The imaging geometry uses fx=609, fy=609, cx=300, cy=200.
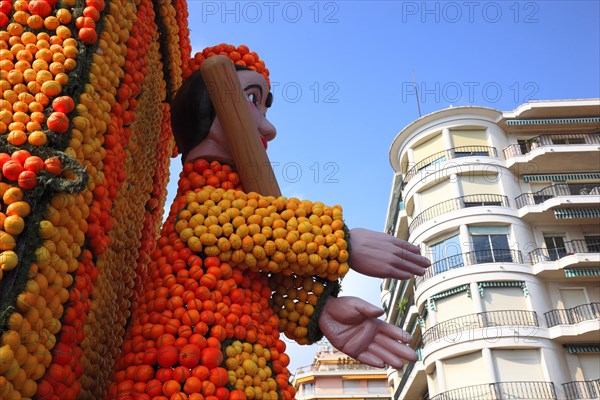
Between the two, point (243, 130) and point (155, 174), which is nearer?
point (243, 130)

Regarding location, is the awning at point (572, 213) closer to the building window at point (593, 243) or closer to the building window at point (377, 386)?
the building window at point (593, 243)

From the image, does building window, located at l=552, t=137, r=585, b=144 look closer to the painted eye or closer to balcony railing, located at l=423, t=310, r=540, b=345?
balcony railing, located at l=423, t=310, r=540, b=345

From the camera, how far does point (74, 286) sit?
2479 mm

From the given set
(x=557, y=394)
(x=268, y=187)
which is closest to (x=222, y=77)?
(x=268, y=187)

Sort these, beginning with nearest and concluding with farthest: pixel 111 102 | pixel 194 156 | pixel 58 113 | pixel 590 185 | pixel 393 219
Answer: pixel 58 113 → pixel 111 102 → pixel 194 156 → pixel 590 185 → pixel 393 219

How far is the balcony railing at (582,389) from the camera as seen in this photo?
16.5 meters

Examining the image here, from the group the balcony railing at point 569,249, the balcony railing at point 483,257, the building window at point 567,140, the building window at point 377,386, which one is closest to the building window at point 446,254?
the balcony railing at point 483,257

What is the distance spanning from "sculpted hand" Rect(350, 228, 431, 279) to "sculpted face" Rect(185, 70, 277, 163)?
33.5 inches

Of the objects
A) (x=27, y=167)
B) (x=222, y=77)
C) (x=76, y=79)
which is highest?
(x=222, y=77)

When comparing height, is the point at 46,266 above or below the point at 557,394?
below

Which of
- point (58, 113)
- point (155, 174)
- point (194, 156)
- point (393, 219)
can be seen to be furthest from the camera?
point (393, 219)

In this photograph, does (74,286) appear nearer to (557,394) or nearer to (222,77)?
(222,77)

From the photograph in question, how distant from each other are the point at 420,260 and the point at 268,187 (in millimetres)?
886

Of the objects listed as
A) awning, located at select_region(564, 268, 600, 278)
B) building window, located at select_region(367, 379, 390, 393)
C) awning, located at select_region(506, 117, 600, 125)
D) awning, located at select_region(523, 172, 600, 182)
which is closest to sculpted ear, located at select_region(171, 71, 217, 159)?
awning, located at select_region(564, 268, 600, 278)
